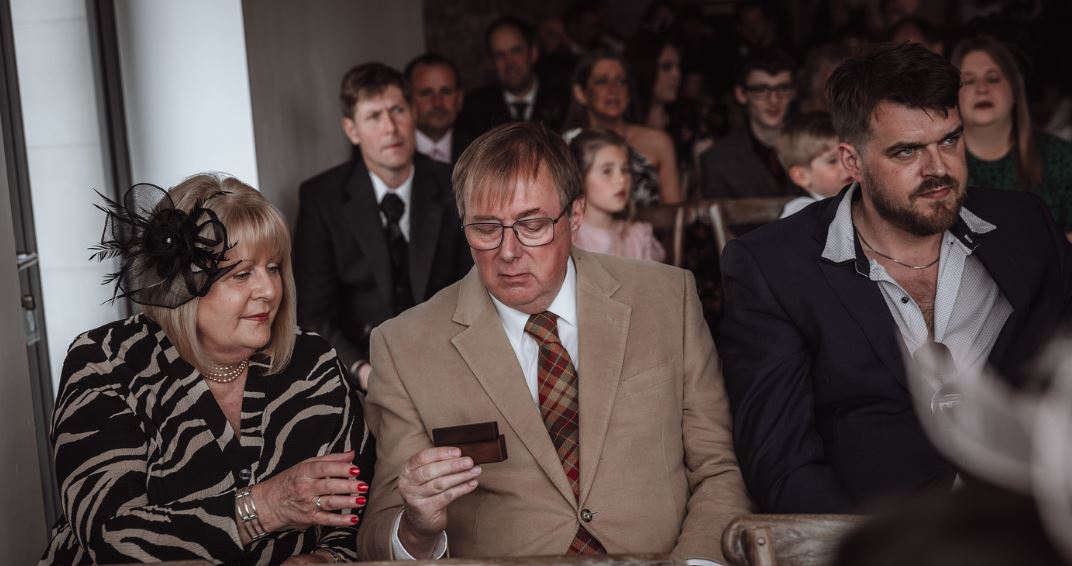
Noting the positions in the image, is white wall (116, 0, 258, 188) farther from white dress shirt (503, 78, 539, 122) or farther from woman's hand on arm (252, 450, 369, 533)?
white dress shirt (503, 78, 539, 122)

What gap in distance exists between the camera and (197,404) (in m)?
2.26

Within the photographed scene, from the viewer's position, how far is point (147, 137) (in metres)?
3.72

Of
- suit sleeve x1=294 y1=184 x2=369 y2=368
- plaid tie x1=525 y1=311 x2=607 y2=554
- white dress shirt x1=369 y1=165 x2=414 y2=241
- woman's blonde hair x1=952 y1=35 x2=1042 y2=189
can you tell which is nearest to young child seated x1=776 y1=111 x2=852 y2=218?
woman's blonde hair x1=952 y1=35 x2=1042 y2=189

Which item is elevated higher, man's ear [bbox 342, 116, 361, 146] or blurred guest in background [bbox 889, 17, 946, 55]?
blurred guest in background [bbox 889, 17, 946, 55]

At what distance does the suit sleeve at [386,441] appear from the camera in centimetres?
221

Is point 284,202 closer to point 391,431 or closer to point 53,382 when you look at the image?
point 53,382

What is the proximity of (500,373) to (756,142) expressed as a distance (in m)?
3.08

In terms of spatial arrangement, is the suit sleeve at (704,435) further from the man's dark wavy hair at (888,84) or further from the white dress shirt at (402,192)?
the white dress shirt at (402,192)

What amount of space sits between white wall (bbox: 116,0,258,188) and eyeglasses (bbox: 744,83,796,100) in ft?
8.02

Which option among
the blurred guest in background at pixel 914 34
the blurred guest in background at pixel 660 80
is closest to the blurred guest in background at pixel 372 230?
the blurred guest in background at pixel 660 80

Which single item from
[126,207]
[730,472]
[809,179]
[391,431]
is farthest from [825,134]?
[126,207]

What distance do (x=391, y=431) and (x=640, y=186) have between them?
2825 mm

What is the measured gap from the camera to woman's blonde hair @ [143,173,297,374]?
7.38ft

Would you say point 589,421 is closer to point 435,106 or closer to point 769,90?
point 435,106
